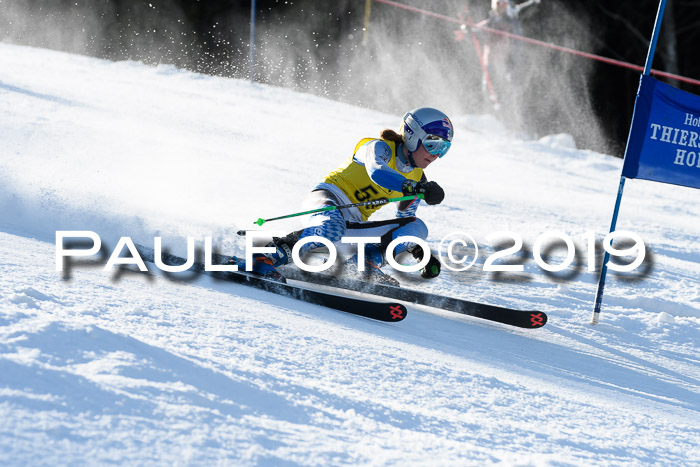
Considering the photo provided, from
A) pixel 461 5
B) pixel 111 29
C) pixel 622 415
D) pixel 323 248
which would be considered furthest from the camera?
pixel 111 29

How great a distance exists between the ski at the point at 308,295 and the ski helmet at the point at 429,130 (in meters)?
1.10

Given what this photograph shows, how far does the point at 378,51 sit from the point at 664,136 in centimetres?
941

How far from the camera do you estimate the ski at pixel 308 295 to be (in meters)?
3.82

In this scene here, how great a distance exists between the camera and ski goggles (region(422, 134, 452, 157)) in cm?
448

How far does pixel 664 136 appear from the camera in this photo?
4.61 m

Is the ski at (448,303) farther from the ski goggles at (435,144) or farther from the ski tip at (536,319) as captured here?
the ski goggles at (435,144)

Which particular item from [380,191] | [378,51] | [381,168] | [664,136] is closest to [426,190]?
[381,168]

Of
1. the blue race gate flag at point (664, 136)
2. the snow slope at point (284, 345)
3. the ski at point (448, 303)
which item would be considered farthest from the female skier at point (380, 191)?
the blue race gate flag at point (664, 136)

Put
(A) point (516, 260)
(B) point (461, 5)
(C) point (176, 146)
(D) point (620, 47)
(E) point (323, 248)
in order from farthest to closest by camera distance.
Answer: (D) point (620, 47), (B) point (461, 5), (C) point (176, 146), (A) point (516, 260), (E) point (323, 248)

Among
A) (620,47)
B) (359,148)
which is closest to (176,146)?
(359,148)

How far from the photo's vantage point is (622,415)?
2.88 m

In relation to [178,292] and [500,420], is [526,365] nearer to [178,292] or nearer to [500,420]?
[500,420]

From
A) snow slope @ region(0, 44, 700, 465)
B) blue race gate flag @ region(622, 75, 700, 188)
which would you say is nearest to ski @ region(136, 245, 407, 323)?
snow slope @ region(0, 44, 700, 465)

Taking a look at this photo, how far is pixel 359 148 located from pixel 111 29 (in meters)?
11.2
